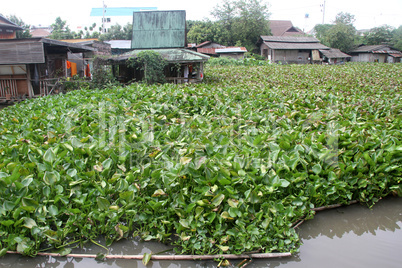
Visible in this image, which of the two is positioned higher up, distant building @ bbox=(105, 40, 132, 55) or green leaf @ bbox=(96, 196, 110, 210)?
distant building @ bbox=(105, 40, 132, 55)

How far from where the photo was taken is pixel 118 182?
3846 millimetres

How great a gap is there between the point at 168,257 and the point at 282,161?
1.89m

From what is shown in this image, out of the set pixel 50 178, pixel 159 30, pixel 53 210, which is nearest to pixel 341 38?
pixel 159 30

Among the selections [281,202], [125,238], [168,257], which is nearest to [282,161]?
[281,202]

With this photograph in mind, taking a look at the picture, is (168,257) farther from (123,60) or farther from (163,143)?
(123,60)

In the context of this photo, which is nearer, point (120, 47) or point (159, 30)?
point (159, 30)

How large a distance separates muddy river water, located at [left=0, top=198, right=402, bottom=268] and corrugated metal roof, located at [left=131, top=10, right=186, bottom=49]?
16.9 meters

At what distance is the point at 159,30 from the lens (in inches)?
789

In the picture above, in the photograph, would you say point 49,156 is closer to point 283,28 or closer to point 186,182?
point 186,182

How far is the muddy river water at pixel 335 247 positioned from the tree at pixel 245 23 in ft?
132

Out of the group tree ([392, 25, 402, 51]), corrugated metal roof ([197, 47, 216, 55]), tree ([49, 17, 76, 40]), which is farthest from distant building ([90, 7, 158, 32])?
tree ([392, 25, 402, 51])

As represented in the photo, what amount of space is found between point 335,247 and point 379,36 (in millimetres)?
49816

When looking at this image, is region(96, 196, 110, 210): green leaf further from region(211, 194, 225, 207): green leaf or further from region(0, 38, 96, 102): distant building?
region(0, 38, 96, 102): distant building

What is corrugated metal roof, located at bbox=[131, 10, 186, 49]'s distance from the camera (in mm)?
19641
